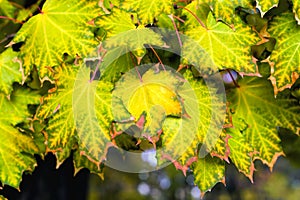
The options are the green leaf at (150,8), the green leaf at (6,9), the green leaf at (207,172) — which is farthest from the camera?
the green leaf at (6,9)

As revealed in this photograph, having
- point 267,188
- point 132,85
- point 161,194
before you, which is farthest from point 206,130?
point 267,188

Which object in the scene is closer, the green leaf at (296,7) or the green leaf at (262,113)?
the green leaf at (296,7)

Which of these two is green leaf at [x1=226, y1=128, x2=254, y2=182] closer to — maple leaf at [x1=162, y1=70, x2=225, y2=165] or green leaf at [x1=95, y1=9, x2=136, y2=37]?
maple leaf at [x1=162, y1=70, x2=225, y2=165]

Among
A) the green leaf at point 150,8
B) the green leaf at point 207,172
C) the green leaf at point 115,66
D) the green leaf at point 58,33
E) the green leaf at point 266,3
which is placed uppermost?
the green leaf at point 150,8

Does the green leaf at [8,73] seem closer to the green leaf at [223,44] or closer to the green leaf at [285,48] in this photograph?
the green leaf at [223,44]

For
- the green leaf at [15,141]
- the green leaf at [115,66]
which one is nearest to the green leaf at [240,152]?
the green leaf at [115,66]

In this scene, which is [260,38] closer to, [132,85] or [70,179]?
[132,85]

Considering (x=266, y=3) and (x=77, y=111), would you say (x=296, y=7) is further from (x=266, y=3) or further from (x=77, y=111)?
(x=77, y=111)

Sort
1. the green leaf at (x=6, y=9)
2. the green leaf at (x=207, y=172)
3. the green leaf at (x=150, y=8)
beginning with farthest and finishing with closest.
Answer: the green leaf at (x=6, y=9) < the green leaf at (x=207, y=172) < the green leaf at (x=150, y=8)

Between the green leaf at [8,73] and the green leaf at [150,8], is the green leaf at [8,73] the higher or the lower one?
the lower one
